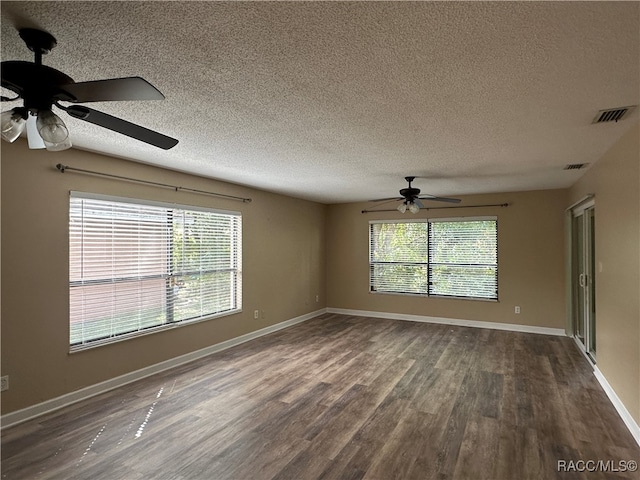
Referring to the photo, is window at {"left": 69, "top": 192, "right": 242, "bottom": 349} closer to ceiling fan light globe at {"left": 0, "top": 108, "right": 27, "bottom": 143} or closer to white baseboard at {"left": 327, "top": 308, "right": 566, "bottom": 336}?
ceiling fan light globe at {"left": 0, "top": 108, "right": 27, "bottom": 143}

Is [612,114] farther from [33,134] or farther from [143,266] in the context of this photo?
[143,266]

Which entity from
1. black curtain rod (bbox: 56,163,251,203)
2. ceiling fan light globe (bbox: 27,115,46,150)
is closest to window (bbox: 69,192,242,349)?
black curtain rod (bbox: 56,163,251,203)

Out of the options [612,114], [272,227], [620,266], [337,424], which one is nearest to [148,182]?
[272,227]

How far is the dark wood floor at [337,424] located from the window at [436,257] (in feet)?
6.27

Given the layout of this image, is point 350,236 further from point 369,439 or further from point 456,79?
point 456,79

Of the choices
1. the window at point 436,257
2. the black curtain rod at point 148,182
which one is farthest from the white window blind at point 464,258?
the black curtain rod at point 148,182

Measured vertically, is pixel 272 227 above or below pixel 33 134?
below

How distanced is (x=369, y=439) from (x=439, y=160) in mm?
2773

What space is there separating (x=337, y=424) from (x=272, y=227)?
146 inches

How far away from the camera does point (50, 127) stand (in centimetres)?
161

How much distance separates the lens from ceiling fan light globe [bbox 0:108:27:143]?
5.15 ft

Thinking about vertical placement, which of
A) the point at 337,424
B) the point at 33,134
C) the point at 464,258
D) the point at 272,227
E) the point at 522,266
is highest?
the point at 33,134

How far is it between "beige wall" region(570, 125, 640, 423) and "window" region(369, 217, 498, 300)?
8.00 feet

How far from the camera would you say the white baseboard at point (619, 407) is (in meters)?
2.61
